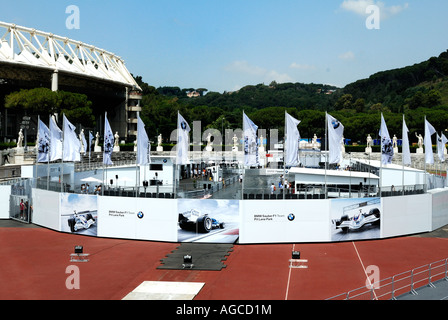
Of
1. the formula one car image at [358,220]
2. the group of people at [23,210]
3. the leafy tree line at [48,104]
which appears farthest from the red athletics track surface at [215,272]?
the leafy tree line at [48,104]

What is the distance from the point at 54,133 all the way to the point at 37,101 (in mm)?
46942

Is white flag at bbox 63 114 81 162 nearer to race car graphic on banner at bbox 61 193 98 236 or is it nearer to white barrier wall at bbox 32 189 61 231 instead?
white barrier wall at bbox 32 189 61 231

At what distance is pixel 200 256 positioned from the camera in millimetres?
29328

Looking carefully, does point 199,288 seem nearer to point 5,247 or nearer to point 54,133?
point 5,247

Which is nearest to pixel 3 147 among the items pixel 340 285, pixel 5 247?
pixel 5 247

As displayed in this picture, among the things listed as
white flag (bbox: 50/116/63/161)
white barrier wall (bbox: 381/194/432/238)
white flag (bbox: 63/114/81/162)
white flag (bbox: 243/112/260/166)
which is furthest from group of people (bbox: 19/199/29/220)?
white barrier wall (bbox: 381/194/432/238)

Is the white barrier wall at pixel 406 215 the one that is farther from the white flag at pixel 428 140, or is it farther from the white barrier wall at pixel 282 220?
the white barrier wall at pixel 282 220

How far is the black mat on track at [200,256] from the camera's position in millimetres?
27062

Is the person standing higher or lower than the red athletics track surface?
higher

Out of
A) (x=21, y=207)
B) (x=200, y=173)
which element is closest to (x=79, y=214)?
(x=21, y=207)

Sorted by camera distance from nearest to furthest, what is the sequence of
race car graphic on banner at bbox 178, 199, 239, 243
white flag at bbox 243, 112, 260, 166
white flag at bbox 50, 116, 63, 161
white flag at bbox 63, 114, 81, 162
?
1. race car graphic on banner at bbox 178, 199, 239, 243
2. white flag at bbox 243, 112, 260, 166
3. white flag at bbox 63, 114, 81, 162
4. white flag at bbox 50, 116, 63, 161

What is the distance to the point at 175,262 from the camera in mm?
27953

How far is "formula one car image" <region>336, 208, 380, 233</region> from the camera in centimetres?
3366

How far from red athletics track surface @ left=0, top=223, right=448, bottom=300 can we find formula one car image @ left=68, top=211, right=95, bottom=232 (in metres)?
0.79
